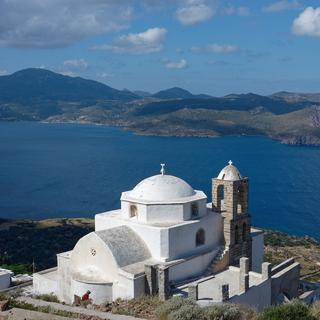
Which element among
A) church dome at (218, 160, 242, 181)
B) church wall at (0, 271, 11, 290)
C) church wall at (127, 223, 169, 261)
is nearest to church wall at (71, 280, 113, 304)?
church wall at (127, 223, 169, 261)

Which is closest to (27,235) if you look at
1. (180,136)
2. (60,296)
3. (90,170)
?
(60,296)

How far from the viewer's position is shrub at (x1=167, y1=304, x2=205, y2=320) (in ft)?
34.1

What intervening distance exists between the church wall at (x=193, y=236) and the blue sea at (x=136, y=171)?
140 ft

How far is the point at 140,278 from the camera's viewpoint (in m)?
14.9

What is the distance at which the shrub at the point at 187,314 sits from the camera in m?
10.4

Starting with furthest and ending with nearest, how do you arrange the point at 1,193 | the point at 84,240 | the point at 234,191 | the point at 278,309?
the point at 1,193 → the point at 234,191 → the point at 84,240 → the point at 278,309

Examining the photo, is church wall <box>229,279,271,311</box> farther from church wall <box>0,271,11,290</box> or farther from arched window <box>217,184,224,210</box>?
church wall <box>0,271,11,290</box>

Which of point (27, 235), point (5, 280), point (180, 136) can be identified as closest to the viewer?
point (5, 280)

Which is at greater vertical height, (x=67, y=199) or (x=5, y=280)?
(x=5, y=280)

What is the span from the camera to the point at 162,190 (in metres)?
17.2

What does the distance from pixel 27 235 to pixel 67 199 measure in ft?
104

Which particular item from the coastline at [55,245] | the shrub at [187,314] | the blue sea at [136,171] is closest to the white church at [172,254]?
the shrub at [187,314]

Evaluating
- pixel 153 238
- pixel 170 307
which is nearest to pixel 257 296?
pixel 153 238

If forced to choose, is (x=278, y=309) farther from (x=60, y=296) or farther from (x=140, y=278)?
(x=60, y=296)
